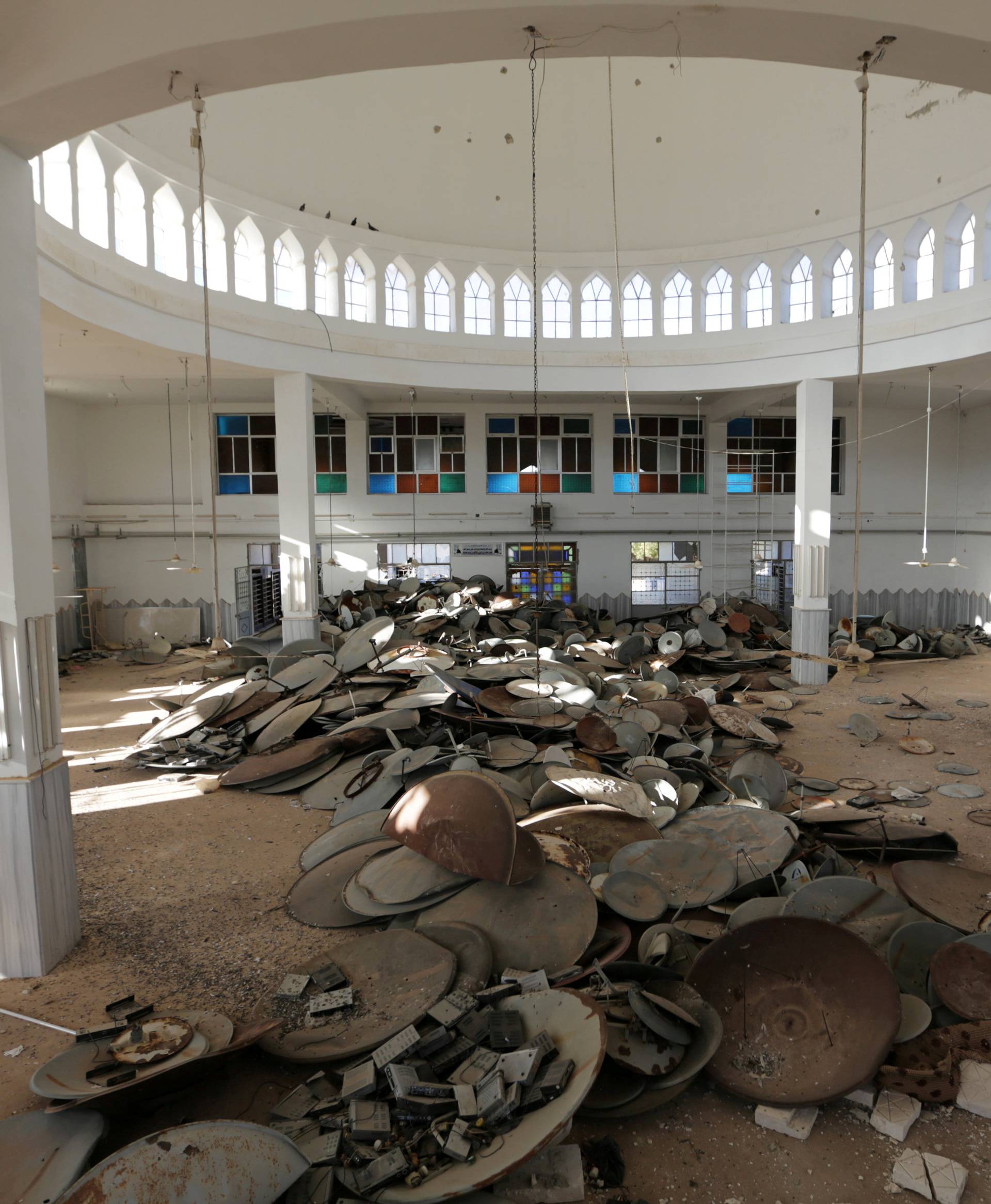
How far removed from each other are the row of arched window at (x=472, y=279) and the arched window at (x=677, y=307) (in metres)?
0.02

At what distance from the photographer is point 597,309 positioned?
1666cm

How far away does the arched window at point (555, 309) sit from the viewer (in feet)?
54.4

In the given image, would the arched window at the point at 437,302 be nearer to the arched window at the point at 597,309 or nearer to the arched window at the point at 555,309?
the arched window at the point at 555,309

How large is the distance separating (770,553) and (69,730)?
17627 millimetres

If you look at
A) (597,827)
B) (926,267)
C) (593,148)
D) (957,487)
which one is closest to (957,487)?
(957,487)

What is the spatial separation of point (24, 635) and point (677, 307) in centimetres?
1482

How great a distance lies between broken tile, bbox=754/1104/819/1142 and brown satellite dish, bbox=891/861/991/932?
208cm

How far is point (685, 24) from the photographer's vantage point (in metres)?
4.11

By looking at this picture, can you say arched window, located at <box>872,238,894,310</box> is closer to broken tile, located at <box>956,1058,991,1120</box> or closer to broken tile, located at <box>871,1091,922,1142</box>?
broken tile, located at <box>956,1058,991,1120</box>

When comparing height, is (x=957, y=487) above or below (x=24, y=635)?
above

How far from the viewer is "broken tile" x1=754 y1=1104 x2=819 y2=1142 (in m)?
3.67

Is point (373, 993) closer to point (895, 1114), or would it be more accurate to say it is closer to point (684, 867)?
point (684, 867)

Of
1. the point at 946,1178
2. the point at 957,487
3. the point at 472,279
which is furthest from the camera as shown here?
the point at 957,487

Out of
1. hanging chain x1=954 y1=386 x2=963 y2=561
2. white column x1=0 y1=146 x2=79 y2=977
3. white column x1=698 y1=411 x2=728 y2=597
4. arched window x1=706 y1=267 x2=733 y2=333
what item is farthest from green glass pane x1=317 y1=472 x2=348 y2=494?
hanging chain x1=954 y1=386 x2=963 y2=561
